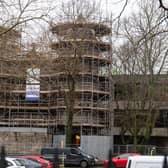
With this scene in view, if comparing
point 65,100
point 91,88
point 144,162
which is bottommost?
point 144,162

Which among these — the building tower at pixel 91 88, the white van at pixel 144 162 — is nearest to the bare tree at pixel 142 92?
the building tower at pixel 91 88

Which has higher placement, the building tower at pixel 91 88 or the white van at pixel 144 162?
the building tower at pixel 91 88

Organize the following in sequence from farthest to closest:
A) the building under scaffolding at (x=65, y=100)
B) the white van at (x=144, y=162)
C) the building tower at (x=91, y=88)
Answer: the building tower at (x=91, y=88), the building under scaffolding at (x=65, y=100), the white van at (x=144, y=162)

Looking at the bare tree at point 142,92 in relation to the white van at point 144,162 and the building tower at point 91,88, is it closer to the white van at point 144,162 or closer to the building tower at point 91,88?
the building tower at point 91,88

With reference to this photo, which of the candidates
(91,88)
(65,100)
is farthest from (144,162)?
(91,88)

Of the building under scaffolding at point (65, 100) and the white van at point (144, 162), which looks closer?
the white van at point (144, 162)

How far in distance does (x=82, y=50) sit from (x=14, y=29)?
28.5 m

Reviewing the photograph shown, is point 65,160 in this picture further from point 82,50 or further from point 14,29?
point 14,29

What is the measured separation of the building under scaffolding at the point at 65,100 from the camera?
49062 mm

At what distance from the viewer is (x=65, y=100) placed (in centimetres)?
5416

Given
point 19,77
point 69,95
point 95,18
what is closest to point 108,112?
point 69,95

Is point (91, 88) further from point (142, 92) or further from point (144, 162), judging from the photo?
point (144, 162)

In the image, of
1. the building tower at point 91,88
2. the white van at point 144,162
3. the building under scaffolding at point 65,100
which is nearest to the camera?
the white van at point 144,162

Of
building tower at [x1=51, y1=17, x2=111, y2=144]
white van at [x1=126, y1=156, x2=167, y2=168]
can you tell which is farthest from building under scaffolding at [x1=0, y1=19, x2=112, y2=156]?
white van at [x1=126, y1=156, x2=167, y2=168]
